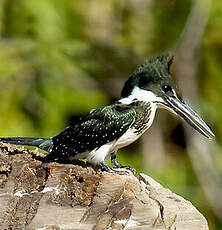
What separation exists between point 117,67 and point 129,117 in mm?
2015

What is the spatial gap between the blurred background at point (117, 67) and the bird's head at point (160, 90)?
152cm

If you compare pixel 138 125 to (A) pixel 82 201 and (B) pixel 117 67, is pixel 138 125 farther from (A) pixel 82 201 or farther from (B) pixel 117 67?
(B) pixel 117 67

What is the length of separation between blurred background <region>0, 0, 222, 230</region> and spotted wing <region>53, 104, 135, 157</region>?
1.51m

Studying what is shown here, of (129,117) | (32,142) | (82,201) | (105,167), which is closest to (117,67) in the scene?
(32,142)

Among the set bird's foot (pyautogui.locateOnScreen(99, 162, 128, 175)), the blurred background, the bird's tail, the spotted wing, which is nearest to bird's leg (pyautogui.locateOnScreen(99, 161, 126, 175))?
bird's foot (pyautogui.locateOnScreen(99, 162, 128, 175))

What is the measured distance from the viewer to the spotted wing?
3365 millimetres

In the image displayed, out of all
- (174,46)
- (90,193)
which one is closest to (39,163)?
(90,193)

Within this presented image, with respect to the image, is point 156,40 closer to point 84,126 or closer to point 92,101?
point 92,101

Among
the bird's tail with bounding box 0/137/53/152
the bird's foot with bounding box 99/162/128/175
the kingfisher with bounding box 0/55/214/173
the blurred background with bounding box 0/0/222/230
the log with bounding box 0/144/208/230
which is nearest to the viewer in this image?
the log with bounding box 0/144/208/230

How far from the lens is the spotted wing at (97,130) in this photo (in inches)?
132

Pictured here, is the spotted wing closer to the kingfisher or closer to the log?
the kingfisher

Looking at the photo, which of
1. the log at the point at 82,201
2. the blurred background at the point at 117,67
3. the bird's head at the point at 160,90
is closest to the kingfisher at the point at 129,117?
the bird's head at the point at 160,90

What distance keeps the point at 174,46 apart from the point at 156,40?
141 millimetres

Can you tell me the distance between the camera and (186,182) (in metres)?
5.30
